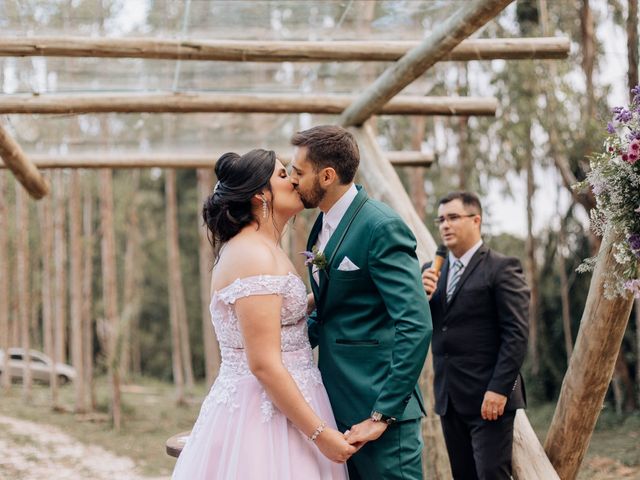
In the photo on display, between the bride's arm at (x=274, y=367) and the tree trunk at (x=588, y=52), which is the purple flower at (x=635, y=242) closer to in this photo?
Answer: the bride's arm at (x=274, y=367)

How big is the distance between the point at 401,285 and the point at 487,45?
2916 mm

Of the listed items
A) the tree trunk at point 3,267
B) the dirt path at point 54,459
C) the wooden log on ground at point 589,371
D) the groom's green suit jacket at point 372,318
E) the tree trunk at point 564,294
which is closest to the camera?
the groom's green suit jacket at point 372,318

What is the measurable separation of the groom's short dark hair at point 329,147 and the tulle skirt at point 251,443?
78 centimetres

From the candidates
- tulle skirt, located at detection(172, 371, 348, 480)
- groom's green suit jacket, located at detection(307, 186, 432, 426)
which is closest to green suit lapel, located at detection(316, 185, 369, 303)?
groom's green suit jacket, located at detection(307, 186, 432, 426)

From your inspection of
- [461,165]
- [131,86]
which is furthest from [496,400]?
[461,165]

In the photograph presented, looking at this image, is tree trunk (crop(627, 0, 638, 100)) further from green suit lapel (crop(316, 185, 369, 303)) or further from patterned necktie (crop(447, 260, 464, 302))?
green suit lapel (crop(316, 185, 369, 303))

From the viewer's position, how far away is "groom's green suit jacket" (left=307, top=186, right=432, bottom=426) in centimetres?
250

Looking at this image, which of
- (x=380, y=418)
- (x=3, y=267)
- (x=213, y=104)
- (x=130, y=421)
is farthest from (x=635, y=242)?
(x=3, y=267)

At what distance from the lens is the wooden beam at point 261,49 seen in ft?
15.0

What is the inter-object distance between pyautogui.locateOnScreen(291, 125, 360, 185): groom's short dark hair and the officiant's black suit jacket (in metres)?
1.46

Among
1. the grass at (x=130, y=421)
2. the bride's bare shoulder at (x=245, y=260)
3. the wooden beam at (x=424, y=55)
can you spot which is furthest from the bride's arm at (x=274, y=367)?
the grass at (x=130, y=421)

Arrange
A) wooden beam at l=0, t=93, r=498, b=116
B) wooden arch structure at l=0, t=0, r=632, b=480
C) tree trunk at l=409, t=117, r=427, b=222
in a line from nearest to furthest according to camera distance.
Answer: wooden arch structure at l=0, t=0, r=632, b=480
wooden beam at l=0, t=93, r=498, b=116
tree trunk at l=409, t=117, r=427, b=222

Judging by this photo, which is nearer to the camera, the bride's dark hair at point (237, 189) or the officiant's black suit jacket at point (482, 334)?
the bride's dark hair at point (237, 189)

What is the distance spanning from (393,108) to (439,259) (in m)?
2.16
